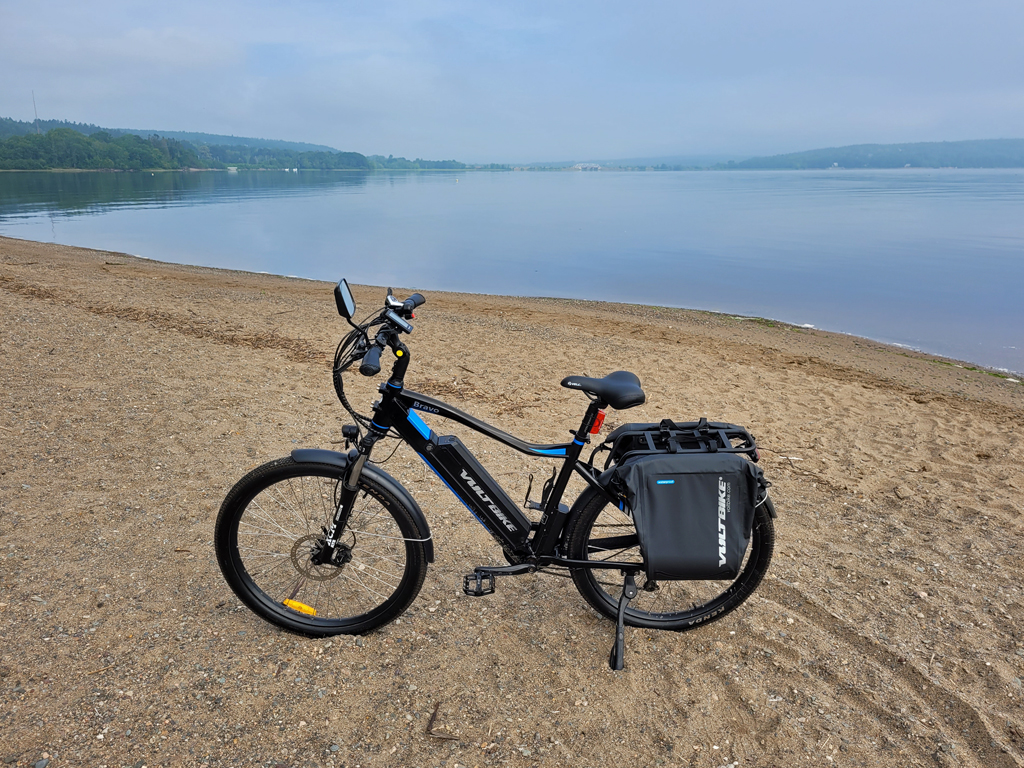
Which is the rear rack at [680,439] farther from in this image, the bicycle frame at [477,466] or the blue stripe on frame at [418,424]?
the blue stripe on frame at [418,424]

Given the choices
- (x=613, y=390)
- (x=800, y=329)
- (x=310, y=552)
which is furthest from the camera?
(x=800, y=329)

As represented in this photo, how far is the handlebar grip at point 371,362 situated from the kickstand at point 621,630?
1620 millimetres

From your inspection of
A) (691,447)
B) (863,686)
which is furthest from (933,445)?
(691,447)

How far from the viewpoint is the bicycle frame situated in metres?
2.84

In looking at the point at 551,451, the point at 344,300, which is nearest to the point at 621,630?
the point at 551,451

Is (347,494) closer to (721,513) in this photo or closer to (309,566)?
(309,566)

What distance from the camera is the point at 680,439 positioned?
2.92 metres

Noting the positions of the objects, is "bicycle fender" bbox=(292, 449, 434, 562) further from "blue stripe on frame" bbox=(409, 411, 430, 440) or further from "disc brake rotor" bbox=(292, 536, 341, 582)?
"disc brake rotor" bbox=(292, 536, 341, 582)

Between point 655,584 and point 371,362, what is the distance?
69.8 inches

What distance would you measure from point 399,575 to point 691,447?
1.83m

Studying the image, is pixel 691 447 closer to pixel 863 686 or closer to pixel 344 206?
pixel 863 686

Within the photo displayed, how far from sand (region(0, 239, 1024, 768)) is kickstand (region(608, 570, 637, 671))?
0.23 ft

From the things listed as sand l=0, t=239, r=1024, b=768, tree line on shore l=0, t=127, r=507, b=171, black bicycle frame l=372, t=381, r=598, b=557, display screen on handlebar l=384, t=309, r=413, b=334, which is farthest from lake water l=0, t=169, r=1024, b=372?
tree line on shore l=0, t=127, r=507, b=171

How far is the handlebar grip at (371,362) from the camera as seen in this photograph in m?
2.56
